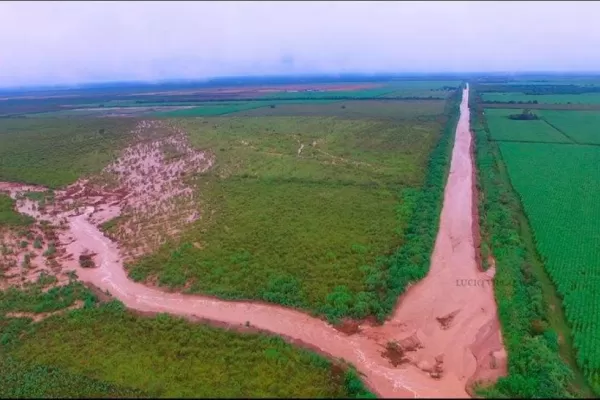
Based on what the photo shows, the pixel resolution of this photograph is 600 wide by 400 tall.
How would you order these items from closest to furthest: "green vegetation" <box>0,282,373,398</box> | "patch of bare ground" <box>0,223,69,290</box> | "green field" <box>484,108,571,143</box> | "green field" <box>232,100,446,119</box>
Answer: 1. "green vegetation" <box>0,282,373,398</box>
2. "patch of bare ground" <box>0,223,69,290</box>
3. "green field" <box>484,108,571,143</box>
4. "green field" <box>232,100,446,119</box>

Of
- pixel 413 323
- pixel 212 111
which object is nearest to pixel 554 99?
pixel 212 111

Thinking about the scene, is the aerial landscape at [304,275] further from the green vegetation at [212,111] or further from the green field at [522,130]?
the green vegetation at [212,111]

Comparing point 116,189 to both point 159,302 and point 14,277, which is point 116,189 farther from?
point 159,302

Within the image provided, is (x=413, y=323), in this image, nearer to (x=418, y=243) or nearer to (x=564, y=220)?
(x=418, y=243)

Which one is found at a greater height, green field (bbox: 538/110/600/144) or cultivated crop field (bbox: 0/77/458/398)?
green field (bbox: 538/110/600/144)

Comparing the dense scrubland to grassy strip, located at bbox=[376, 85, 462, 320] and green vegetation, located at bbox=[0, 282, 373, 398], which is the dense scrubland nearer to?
grassy strip, located at bbox=[376, 85, 462, 320]

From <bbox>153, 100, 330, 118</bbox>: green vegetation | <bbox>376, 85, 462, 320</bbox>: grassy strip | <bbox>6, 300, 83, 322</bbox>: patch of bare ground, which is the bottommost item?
<bbox>6, 300, 83, 322</bbox>: patch of bare ground

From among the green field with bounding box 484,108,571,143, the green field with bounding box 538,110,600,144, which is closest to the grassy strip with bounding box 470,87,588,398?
the green field with bounding box 484,108,571,143
